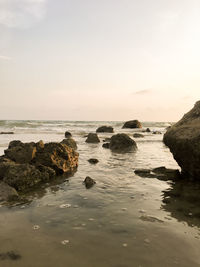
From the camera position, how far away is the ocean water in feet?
10.6

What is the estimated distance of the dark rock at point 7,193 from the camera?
18.3 feet

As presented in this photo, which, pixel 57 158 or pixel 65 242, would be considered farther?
pixel 57 158

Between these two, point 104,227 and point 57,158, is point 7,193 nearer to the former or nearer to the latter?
point 104,227

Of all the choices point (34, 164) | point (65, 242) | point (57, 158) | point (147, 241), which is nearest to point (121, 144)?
point (57, 158)

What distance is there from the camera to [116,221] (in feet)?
14.4

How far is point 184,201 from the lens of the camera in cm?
555

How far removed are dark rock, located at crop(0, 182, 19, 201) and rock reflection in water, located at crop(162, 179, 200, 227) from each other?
3376mm

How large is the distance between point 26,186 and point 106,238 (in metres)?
3.60

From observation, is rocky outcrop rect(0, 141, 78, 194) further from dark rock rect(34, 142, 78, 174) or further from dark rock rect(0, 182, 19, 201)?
dark rock rect(0, 182, 19, 201)

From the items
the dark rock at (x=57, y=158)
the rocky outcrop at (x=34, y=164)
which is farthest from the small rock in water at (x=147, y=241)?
the dark rock at (x=57, y=158)

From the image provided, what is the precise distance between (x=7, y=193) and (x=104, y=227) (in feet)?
9.13

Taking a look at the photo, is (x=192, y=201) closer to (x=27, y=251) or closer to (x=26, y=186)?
(x=27, y=251)

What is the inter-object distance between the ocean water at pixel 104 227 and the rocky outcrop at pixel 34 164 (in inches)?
25.4

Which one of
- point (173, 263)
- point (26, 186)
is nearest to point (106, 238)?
point (173, 263)
